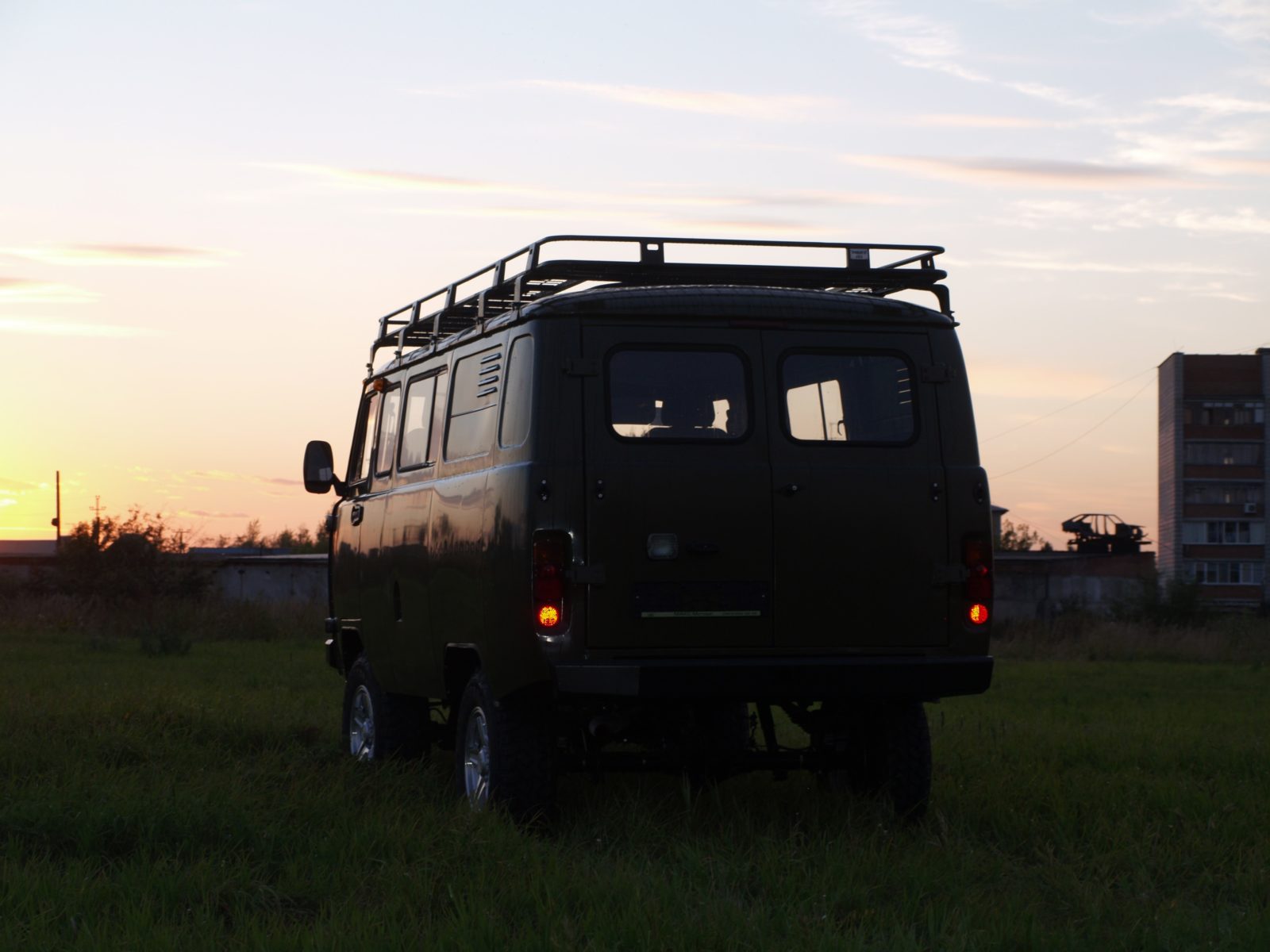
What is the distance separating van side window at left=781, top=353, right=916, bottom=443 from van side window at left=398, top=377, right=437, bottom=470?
2502 mm

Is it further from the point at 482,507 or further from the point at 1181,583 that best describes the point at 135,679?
the point at 1181,583

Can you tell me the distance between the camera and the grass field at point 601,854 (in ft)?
19.0

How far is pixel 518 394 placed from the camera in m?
8.09

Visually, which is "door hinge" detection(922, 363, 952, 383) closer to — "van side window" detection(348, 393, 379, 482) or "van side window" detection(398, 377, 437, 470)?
"van side window" detection(398, 377, 437, 470)

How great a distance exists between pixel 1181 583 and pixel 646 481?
53705mm

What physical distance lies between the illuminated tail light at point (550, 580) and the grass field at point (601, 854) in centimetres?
95

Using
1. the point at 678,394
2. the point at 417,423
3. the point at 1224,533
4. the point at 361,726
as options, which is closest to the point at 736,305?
the point at 678,394

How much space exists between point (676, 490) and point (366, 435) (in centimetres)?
417

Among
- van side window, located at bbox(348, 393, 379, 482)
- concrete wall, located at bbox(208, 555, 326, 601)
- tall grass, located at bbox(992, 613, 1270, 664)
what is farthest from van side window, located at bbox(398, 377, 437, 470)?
concrete wall, located at bbox(208, 555, 326, 601)

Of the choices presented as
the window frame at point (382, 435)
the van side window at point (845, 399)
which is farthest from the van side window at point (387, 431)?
the van side window at point (845, 399)

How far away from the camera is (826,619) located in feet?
26.2

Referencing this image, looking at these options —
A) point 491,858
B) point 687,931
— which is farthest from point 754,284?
point 687,931

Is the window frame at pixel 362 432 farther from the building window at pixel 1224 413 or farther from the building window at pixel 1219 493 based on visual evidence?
the building window at pixel 1219 493

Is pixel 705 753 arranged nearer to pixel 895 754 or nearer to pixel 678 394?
pixel 895 754
